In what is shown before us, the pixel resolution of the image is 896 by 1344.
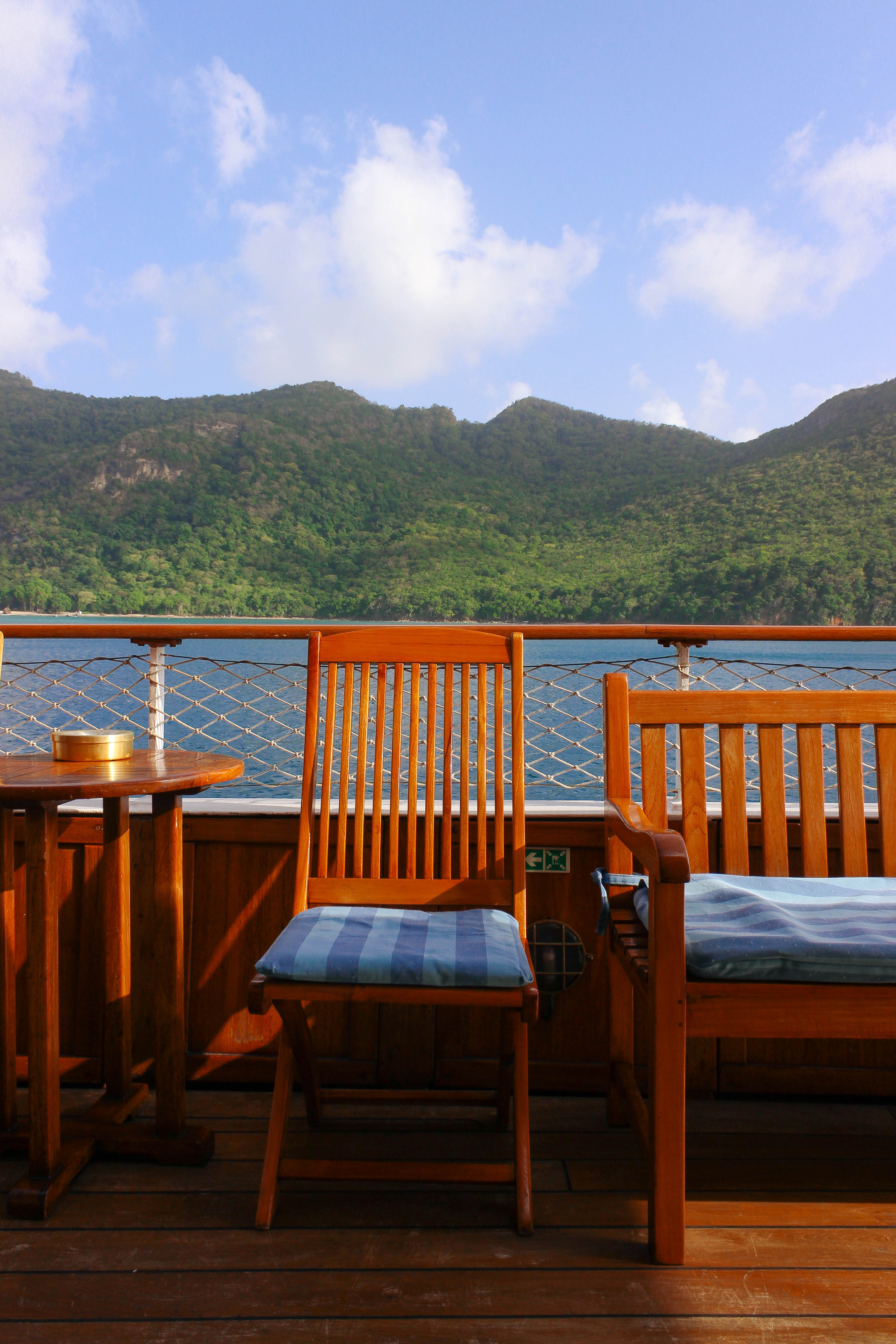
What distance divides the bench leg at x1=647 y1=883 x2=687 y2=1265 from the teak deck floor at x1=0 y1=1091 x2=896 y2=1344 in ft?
0.24

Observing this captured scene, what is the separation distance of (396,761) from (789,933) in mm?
923

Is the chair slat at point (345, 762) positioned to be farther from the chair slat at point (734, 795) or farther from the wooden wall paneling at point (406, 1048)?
the chair slat at point (734, 795)

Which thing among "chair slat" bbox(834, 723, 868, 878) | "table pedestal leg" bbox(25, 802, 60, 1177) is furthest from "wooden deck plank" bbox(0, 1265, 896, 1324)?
"chair slat" bbox(834, 723, 868, 878)

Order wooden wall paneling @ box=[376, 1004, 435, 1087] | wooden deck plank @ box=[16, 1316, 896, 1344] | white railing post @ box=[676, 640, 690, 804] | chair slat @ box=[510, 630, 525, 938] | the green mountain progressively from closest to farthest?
wooden deck plank @ box=[16, 1316, 896, 1344] → chair slat @ box=[510, 630, 525, 938] → wooden wall paneling @ box=[376, 1004, 435, 1087] → white railing post @ box=[676, 640, 690, 804] → the green mountain

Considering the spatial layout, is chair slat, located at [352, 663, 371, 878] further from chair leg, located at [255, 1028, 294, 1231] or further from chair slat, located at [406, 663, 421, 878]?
chair leg, located at [255, 1028, 294, 1231]

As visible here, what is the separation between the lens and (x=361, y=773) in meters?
1.93

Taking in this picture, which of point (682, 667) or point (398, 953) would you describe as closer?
point (398, 953)

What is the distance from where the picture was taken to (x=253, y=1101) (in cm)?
198

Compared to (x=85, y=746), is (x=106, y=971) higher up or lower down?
lower down

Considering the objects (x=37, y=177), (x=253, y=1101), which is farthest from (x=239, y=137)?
(x=37, y=177)

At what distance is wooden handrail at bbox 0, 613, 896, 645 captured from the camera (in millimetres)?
2092

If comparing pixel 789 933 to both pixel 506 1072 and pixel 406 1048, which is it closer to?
pixel 506 1072

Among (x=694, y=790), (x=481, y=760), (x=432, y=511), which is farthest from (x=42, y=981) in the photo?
(x=432, y=511)

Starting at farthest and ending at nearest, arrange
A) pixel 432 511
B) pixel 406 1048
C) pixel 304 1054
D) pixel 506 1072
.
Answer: pixel 432 511 → pixel 406 1048 → pixel 506 1072 → pixel 304 1054
